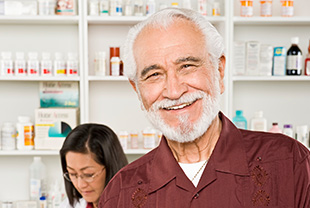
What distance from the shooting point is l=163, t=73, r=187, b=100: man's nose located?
980 mm

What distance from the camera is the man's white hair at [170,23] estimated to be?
3.34 feet

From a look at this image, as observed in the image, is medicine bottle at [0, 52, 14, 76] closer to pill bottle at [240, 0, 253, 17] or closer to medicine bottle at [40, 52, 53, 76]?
medicine bottle at [40, 52, 53, 76]

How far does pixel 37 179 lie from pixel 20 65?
0.67 meters

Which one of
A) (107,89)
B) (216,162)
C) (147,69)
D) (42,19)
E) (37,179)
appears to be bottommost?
(37,179)

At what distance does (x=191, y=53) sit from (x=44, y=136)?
1622mm

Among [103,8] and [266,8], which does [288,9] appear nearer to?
[266,8]

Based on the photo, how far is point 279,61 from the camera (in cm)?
243

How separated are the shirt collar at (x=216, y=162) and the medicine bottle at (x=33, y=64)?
1.49 metres

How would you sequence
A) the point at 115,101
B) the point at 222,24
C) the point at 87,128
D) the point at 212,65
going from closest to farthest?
the point at 212,65 → the point at 87,128 → the point at 222,24 → the point at 115,101

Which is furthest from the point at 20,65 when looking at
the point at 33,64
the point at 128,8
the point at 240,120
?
the point at 240,120

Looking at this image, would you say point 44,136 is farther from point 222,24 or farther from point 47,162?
point 222,24

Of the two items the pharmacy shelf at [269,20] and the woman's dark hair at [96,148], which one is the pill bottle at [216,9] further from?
the woman's dark hair at [96,148]

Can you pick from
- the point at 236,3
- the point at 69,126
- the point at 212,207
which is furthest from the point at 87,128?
the point at 236,3

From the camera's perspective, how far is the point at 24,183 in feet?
8.83
